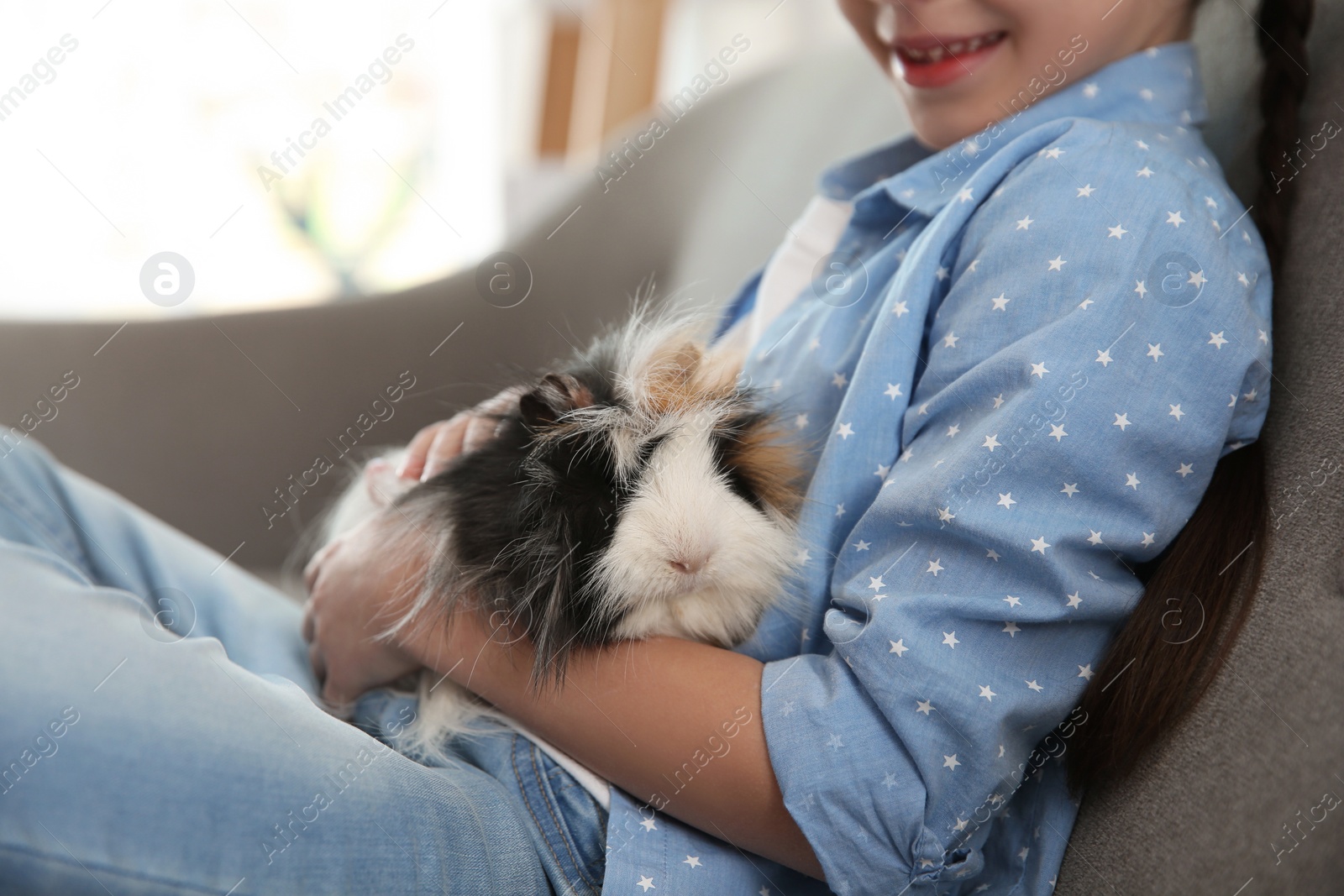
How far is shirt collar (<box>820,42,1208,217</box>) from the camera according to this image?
0.69 metres

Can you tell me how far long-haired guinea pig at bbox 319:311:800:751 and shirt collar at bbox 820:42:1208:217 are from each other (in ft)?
0.76

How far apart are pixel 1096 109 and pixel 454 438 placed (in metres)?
0.56

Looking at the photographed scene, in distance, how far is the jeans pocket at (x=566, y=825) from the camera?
59 cm

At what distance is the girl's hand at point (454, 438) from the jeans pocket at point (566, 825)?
236 mm

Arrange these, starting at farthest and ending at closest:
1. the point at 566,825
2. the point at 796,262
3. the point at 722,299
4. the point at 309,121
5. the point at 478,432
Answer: the point at 309,121 → the point at 722,299 → the point at 796,262 → the point at 478,432 → the point at 566,825

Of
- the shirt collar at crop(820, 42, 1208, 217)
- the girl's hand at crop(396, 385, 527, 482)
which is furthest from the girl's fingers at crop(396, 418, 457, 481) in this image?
the shirt collar at crop(820, 42, 1208, 217)

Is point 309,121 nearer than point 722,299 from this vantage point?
No

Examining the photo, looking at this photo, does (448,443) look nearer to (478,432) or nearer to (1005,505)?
(478,432)

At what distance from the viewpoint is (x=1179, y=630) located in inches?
21.1

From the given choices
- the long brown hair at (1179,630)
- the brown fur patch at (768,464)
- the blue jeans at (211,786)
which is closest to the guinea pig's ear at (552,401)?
the brown fur patch at (768,464)

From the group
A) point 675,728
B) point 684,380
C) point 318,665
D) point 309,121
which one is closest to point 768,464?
point 684,380

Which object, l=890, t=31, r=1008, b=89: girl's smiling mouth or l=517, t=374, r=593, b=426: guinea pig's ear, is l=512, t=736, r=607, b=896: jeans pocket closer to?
l=517, t=374, r=593, b=426: guinea pig's ear

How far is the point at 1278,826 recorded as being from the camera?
0.45 meters

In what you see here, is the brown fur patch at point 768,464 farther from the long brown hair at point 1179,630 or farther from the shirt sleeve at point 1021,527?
the long brown hair at point 1179,630
